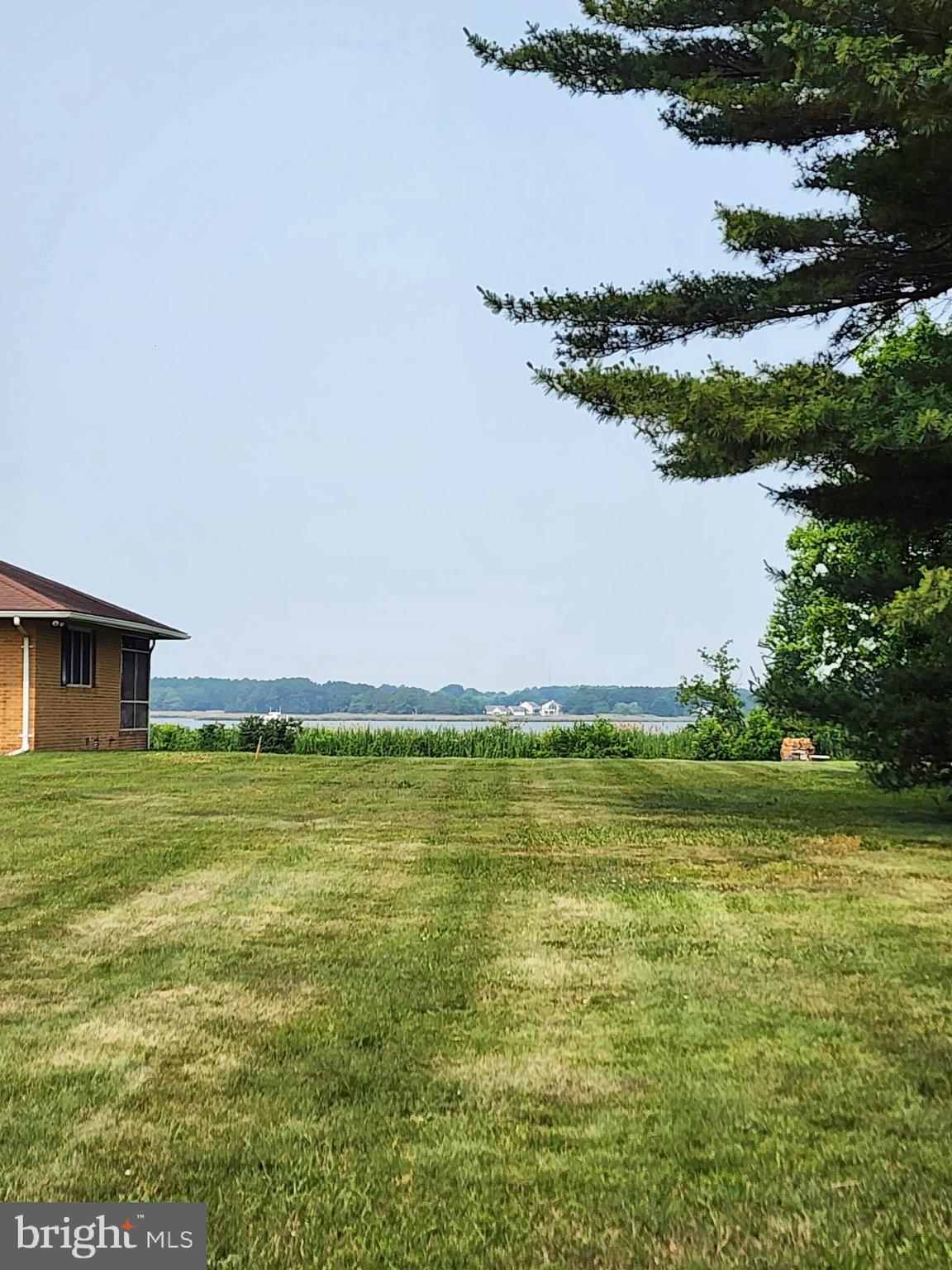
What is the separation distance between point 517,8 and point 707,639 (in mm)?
16427

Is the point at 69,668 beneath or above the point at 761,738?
above

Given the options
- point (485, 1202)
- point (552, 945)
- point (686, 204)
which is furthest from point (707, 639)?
point (485, 1202)

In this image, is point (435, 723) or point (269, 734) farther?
point (435, 723)

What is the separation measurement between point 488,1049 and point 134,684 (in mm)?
21794

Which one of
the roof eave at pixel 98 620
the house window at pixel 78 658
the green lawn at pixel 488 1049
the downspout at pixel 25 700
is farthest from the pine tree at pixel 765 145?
the house window at pixel 78 658

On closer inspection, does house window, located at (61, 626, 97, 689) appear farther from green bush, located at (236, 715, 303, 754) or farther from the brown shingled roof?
green bush, located at (236, 715, 303, 754)

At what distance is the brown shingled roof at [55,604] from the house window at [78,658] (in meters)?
0.54

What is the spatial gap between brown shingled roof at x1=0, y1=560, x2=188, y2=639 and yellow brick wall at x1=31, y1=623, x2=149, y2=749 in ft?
1.58

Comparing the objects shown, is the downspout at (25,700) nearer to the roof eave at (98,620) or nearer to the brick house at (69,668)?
the brick house at (69,668)

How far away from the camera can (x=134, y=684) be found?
81.1 feet

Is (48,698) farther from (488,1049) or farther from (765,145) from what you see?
(488,1049)

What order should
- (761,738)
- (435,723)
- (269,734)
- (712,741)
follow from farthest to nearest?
1. (761,738)
2. (712,741)
3. (435,723)
4. (269,734)

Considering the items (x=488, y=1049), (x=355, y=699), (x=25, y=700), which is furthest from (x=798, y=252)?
(x=355, y=699)

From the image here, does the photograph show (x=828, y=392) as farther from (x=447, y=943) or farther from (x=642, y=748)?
(x=642, y=748)
